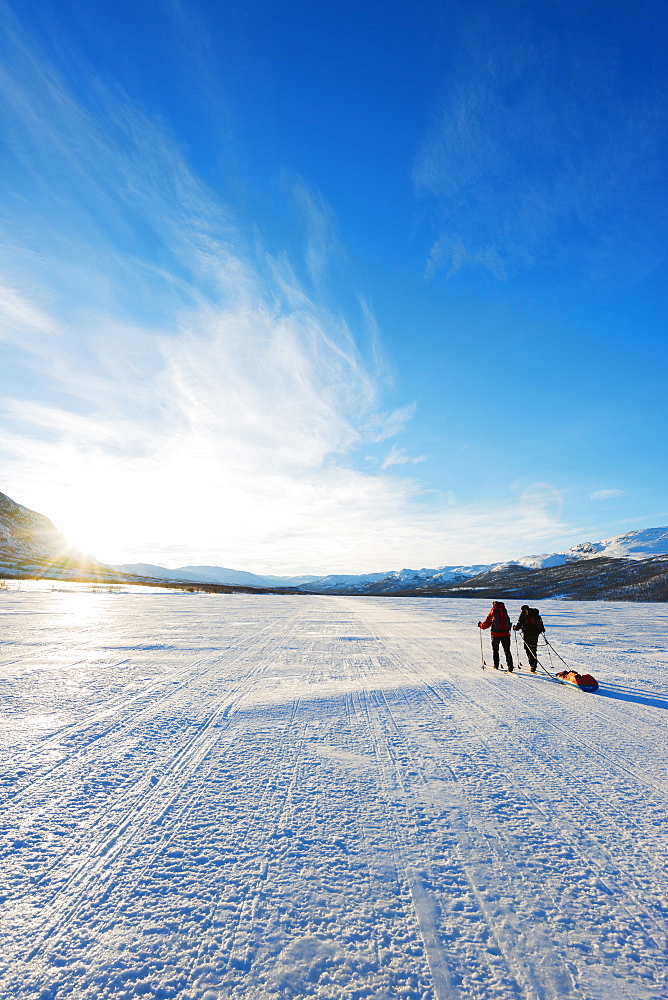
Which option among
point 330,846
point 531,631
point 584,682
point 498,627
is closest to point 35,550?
point 498,627

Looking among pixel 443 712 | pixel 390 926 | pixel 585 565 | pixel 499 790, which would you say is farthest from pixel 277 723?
pixel 585 565

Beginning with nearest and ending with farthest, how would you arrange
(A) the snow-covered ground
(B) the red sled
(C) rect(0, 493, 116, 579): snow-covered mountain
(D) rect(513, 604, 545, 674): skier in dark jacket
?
1. (A) the snow-covered ground
2. (B) the red sled
3. (D) rect(513, 604, 545, 674): skier in dark jacket
4. (C) rect(0, 493, 116, 579): snow-covered mountain

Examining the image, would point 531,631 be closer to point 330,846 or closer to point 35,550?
A: point 330,846

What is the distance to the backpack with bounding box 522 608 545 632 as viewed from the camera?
9.84m

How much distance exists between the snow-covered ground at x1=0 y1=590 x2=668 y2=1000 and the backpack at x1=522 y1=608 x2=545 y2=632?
275 cm

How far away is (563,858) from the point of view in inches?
125

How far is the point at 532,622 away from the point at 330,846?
7.99m

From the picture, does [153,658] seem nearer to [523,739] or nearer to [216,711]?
[216,711]

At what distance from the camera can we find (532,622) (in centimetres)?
989

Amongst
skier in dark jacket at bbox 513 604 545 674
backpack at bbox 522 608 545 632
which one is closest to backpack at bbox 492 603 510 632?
skier in dark jacket at bbox 513 604 545 674

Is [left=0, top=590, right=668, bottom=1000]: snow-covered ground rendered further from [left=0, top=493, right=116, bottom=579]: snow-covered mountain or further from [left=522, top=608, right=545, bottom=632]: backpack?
[left=0, top=493, right=116, bottom=579]: snow-covered mountain

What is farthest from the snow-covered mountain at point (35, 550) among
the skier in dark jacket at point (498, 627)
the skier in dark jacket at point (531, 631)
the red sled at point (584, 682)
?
the red sled at point (584, 682)

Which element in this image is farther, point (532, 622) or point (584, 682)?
point (532, 622)

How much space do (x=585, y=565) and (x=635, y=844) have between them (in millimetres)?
149129
